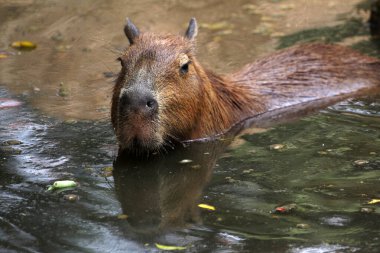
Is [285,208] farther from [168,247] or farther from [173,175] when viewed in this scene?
[173,175]

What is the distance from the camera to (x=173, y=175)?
583cm

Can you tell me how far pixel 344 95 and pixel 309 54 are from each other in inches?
24.1

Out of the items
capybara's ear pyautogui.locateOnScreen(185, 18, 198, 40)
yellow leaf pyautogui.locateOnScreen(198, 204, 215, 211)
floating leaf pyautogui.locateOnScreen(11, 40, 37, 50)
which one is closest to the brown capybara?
capybara's ear pyautogui.locateOnScreen(185, 18, 198, 40)

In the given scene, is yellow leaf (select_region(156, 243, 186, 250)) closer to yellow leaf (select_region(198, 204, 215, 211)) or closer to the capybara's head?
yellow leaf (select_region(198, 204, 215, 211))

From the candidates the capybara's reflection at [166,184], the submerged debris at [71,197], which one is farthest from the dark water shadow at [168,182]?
the submerged debris at [71,197]

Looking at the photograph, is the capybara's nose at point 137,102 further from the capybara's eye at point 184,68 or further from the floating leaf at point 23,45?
the floating leaf at point 23,45

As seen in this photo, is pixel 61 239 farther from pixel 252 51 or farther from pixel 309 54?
pixel 252 51

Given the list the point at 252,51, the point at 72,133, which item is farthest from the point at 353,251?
the point at 252,51

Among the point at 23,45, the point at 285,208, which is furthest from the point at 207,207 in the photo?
the point at 23,45

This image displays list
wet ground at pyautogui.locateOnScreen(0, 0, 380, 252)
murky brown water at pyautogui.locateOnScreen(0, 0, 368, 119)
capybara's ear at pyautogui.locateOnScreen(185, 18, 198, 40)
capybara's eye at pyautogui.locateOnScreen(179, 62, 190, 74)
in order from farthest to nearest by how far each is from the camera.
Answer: murky brown water at pyautogui.locateOnScreen(0, 0, 368, 119)
capybara's ear at pyautogui.locateOnScreen(185, 18, 198, 40)
capybara's eye at pyautogui.locateOnScreen(179, 62, 190, 74)
wet ground at pyautogui.locateOnScreen(0, 0, 380, 252)

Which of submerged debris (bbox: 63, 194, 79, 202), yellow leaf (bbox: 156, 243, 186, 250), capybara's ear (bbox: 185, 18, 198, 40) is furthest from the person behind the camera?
capybara's ear (bbox: 185, 18, 198, 40)

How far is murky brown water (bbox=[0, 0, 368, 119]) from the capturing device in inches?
324

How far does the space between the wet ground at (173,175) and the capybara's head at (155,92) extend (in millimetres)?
216

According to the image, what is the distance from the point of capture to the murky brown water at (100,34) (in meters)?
8.22
